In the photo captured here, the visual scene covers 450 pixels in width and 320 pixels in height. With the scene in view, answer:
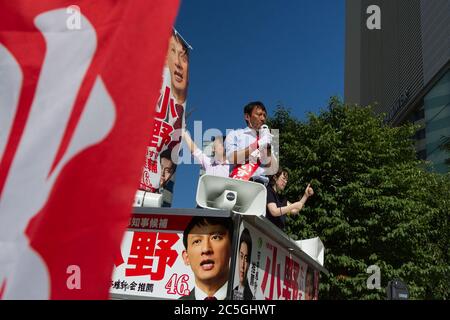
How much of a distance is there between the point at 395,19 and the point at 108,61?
258 feet

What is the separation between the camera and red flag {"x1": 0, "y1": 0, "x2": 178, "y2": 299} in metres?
1.32

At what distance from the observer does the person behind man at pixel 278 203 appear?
5.62m

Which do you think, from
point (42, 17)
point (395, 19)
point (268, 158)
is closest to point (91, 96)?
point (42, 17)

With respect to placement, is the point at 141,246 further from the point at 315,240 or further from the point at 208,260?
the point at 315,240

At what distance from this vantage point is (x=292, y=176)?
1877 cm

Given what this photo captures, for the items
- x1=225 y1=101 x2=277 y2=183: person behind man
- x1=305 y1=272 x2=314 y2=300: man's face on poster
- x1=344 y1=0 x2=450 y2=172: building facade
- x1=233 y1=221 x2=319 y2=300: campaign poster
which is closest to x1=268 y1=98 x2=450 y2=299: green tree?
x1=305 y1=272 x2=314 y2=300: man's face on poster

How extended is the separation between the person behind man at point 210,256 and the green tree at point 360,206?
12.9 m

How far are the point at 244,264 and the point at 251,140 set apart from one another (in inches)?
50.3

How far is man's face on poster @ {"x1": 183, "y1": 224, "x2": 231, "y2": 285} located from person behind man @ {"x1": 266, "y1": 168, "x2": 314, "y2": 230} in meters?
1.29

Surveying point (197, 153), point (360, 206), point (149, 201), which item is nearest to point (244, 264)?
point (149, 201)

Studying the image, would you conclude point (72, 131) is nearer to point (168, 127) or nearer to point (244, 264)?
point (244, 264)

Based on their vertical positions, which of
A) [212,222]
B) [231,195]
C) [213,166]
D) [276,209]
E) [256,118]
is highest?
[256,118]

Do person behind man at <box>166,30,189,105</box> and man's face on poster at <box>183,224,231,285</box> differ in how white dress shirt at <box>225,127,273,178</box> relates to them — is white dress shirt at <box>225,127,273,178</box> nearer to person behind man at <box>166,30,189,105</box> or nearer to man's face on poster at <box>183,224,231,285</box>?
man's face on poster at <box>183,224,231,285</box>

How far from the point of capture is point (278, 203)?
232 inches
